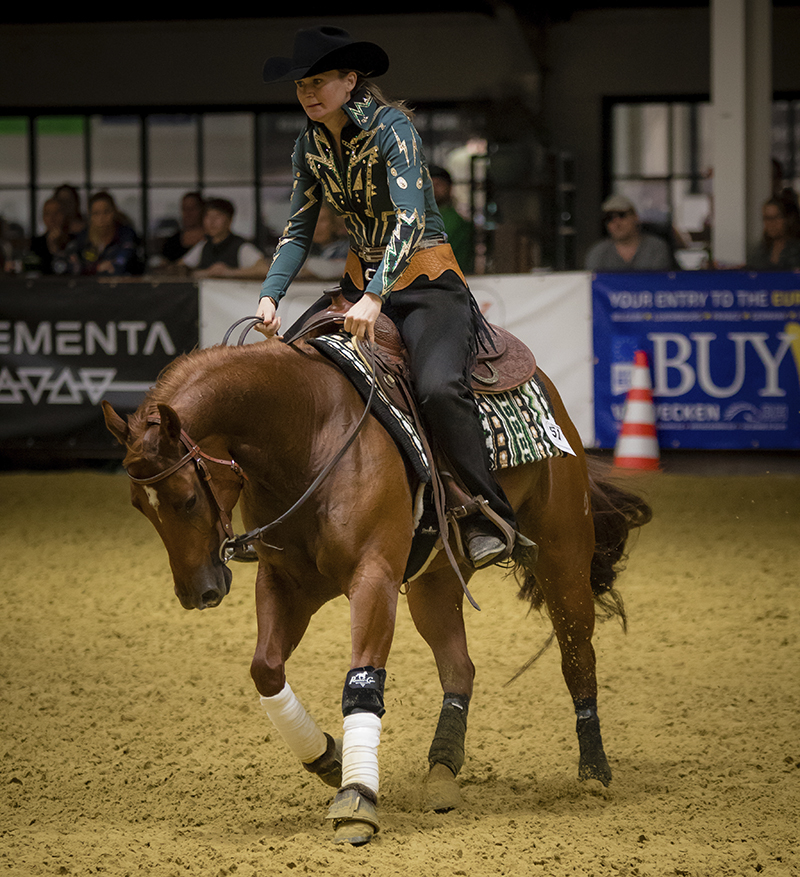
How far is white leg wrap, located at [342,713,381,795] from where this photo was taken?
9.92ft

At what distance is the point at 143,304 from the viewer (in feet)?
32.2

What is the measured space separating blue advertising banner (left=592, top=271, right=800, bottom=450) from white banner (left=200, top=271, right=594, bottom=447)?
93mm

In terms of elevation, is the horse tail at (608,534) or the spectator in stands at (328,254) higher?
the spectator in stands at (328,254)

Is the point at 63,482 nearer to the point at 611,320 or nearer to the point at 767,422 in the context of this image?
the point at 611,320

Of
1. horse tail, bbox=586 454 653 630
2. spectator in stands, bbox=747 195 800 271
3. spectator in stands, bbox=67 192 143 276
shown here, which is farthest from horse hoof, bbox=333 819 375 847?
spectator in stands, bbox=67 192 143 276

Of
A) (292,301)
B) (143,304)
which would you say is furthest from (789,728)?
(143,304)

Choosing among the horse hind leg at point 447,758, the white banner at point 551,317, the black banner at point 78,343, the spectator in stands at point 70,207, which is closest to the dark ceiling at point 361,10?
the spectator in stands at point 70,207

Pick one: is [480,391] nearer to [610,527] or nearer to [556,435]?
[556,435]

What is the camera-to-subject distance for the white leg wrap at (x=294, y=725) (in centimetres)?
334

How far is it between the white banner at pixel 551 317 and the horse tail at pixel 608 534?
491cm

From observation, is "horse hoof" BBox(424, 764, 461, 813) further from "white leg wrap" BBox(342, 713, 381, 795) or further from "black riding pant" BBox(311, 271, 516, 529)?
"black riding pant" BBox(311, 271, 516, 529)

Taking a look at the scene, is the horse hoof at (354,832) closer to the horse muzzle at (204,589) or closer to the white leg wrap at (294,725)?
the white leg wrap at (294,725)

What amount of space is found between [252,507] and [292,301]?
6.34 meters

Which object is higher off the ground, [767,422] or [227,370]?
[227,370]
